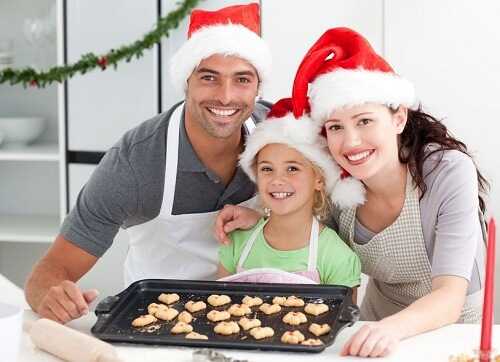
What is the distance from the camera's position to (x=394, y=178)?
214cm

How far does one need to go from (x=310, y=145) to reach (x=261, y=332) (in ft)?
1.96

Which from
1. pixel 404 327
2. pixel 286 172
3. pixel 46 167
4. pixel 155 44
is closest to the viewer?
pixel 404 327

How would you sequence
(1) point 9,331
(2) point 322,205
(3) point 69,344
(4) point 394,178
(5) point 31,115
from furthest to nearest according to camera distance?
(5) point 31,115 < (2) point 322,205 < (4) point 394,178 < (3) point 69,344 < (1) point 9,331

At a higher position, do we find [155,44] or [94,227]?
[155,44]

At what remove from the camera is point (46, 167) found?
169 inches

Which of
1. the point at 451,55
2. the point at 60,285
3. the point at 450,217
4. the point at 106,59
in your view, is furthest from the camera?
the point at 106,59

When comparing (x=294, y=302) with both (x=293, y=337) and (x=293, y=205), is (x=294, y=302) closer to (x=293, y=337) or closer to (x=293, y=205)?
(x=293, y=337)

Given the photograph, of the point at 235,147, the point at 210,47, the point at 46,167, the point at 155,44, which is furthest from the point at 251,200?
the point at 46,167

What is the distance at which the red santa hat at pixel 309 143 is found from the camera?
2.14m

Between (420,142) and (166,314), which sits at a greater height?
(420,142)

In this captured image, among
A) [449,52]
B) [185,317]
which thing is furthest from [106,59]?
[185,317]

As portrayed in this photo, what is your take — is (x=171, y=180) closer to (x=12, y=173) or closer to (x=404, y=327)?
(x=404, y=327)

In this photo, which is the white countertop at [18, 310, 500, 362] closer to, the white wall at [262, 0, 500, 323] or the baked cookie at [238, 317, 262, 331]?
the baked cookie at [238, 317, 262, 331]

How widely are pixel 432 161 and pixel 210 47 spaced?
64cm
